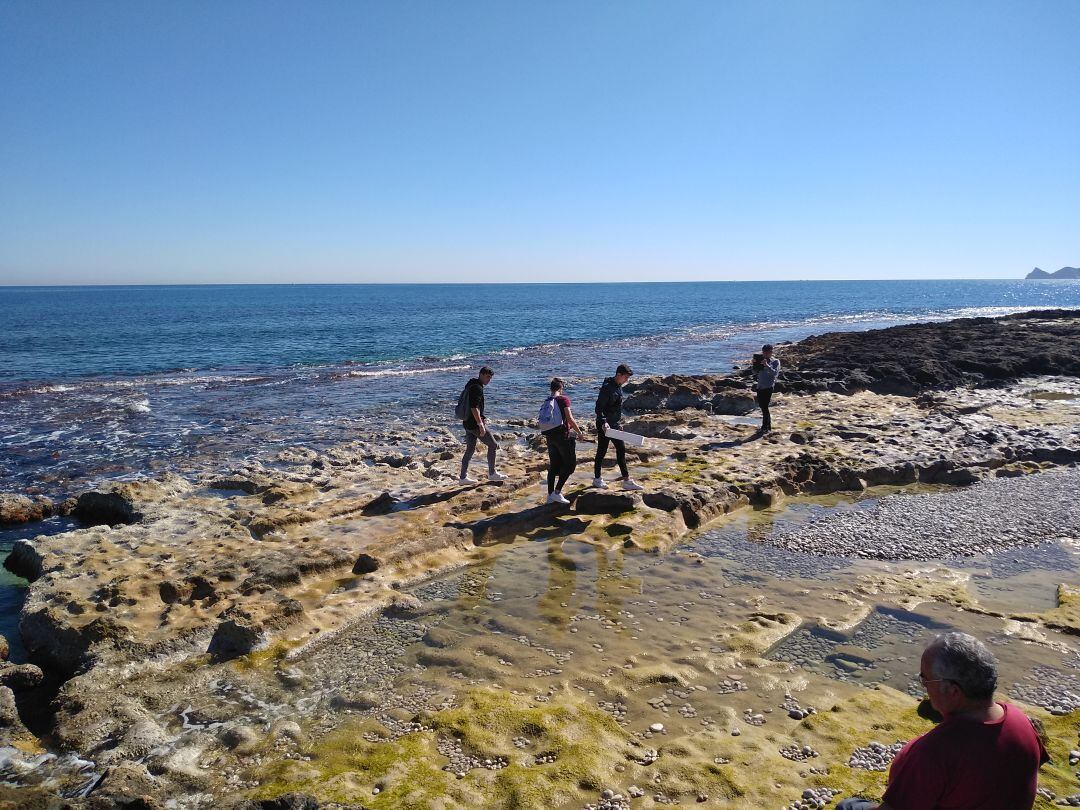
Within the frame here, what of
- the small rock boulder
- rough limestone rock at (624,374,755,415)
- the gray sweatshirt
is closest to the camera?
the small rock boulder

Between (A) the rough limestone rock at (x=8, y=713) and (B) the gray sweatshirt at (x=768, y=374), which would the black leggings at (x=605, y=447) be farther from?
(A) the rough limestone rock at (x=8, y=713)

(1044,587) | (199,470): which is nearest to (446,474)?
(199,470)

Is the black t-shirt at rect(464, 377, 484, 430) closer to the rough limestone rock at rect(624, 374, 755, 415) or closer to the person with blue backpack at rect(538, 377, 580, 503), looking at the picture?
the person with blue backpack at rect(538, 377, 580, 503)

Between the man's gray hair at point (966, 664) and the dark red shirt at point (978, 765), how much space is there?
142 mm

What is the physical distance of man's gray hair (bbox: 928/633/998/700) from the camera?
2938 mm

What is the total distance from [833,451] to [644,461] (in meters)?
4.09

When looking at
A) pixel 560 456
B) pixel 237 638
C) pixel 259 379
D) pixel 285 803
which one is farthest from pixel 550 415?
pixel 259 379

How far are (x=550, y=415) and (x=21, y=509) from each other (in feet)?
32.2

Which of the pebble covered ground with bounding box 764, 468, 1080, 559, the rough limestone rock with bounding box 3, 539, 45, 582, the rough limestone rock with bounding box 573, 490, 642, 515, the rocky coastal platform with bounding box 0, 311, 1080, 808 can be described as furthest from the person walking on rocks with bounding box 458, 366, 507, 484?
the rough limestone rock with bounding box 3, 539, 45, 582

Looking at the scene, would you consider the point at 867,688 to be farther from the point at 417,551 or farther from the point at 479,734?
the point at 417,551

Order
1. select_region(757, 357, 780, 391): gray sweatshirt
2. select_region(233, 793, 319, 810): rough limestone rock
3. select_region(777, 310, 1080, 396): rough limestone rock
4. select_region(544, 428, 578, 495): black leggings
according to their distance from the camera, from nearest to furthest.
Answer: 1. select_region(233, 793, 319, 810): rough limestone rock
2. select_region(544, 428, 578, 495): black leggings
3. select_region(757, 357, 780, 391): gray sweatshirt
4. select_region(777, 310, 1080, 396): rough limestone rock

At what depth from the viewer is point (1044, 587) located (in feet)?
26.2

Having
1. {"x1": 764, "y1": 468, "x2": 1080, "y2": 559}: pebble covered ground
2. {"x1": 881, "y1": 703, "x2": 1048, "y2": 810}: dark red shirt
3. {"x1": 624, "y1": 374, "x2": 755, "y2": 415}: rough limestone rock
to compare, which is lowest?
{"x1": 764, "y1": 468, "x2": 1080, "y2": 559}: pebble covered ground

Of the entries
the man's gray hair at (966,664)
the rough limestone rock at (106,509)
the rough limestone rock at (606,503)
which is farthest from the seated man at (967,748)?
the rough limestone rock at (106,509)
